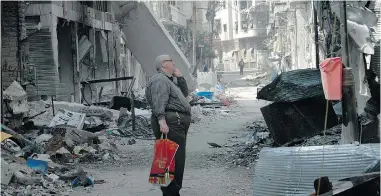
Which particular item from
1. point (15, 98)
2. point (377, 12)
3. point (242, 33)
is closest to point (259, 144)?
point (377, 12)

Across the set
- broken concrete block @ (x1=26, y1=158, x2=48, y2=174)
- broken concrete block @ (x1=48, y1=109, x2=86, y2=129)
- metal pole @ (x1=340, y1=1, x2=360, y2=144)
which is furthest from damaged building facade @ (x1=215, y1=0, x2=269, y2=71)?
metal pole @ (x1=340, y1=1, x2=360, y2=144)

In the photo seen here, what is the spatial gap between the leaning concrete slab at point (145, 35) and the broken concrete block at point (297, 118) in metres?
15.5

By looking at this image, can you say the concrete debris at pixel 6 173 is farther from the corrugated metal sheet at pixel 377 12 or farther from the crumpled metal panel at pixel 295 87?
the corrugated metal sheet at pixel 377 12

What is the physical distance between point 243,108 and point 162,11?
17.3 m

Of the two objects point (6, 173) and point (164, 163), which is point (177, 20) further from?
point (164, 163)

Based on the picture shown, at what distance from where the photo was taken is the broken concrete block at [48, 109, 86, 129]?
1111 cm

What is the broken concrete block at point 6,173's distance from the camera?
6.39 meters

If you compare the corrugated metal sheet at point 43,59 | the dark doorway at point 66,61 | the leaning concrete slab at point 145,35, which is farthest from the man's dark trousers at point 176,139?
the leaning concrete slab at point 145,35

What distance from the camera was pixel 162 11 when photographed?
3734 cm

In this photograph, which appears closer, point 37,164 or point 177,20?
point 37,164

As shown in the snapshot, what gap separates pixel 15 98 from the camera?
10.6 metres

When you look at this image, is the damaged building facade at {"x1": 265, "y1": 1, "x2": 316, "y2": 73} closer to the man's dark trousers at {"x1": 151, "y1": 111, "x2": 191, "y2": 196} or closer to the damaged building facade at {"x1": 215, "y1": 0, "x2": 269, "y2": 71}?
the damaged building facade at {"x1": 215, "y1": 0, "x2": 269, "y2": 71}

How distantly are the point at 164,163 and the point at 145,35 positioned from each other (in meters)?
18.4

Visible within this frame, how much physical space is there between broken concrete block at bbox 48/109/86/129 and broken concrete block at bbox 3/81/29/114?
69 cm
